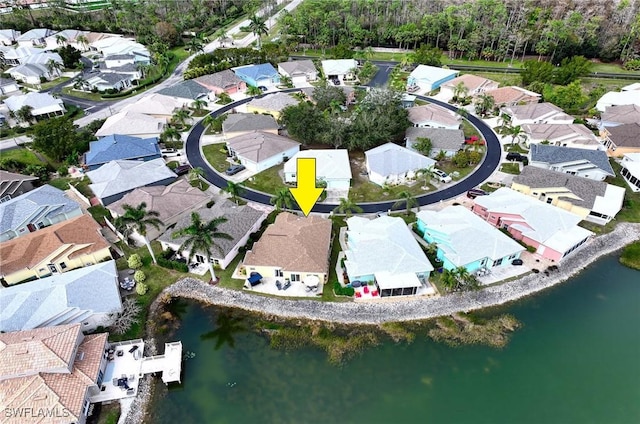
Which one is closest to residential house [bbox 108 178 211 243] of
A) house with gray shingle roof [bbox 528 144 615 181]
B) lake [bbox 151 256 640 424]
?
lake [bbox 151 256 640 424]

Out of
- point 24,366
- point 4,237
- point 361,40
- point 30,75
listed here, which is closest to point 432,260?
point 24,366

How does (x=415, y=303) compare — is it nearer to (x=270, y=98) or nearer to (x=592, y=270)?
(x=592, y=270)

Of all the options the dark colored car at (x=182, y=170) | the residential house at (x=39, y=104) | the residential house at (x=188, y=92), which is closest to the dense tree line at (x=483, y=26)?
the residential house at (x=188, y=92)

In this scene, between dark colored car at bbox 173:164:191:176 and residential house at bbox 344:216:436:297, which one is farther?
dark colored car at bbox 173:164:191:176

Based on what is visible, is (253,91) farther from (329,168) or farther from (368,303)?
(368,303)

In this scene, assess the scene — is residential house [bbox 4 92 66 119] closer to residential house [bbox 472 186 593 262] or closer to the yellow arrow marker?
the yellow arrow marker

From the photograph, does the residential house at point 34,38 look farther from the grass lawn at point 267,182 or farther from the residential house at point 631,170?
the residential house at point 631,170

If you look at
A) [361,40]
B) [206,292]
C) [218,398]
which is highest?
[361,40]
